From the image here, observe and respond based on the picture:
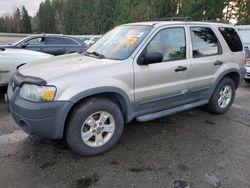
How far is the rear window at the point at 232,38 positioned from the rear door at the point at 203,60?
11.8 inches

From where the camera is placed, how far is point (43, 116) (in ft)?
10.4

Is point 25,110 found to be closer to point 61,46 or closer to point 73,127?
point 73,127

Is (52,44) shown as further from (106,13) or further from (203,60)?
(106,13)

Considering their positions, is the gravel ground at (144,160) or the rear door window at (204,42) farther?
the rear door window at (204,42)

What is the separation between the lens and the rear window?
16.9ft

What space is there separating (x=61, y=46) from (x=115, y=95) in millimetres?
8264

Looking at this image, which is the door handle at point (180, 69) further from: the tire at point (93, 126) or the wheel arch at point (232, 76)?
the tire at point (93, 126)

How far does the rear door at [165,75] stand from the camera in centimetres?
390

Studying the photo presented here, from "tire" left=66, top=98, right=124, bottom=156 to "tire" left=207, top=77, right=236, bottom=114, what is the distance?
228cm

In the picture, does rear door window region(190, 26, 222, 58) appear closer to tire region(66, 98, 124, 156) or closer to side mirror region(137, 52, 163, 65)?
side mirror region(137, 52, 163, 65)

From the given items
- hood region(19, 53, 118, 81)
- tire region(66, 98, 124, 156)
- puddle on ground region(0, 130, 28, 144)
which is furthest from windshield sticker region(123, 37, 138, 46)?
puddle on ground region(0, 130, 28, 144)

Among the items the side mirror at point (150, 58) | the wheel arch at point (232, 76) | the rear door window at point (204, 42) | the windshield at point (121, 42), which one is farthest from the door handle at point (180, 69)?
the wheel arch at point (232, 76)

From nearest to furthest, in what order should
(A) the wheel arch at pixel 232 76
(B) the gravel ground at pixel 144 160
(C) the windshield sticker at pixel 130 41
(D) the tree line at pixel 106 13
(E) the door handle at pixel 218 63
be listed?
(B) the gravel ground at pixel 144 160 < (C) the windshield sticker at pixel 130 41 < (E) the door handle at pixel 218 63 < (A) the wheel arch at pixel 232 76 < (D) the tree line at pixel 106 13

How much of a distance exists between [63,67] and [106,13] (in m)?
60.9
